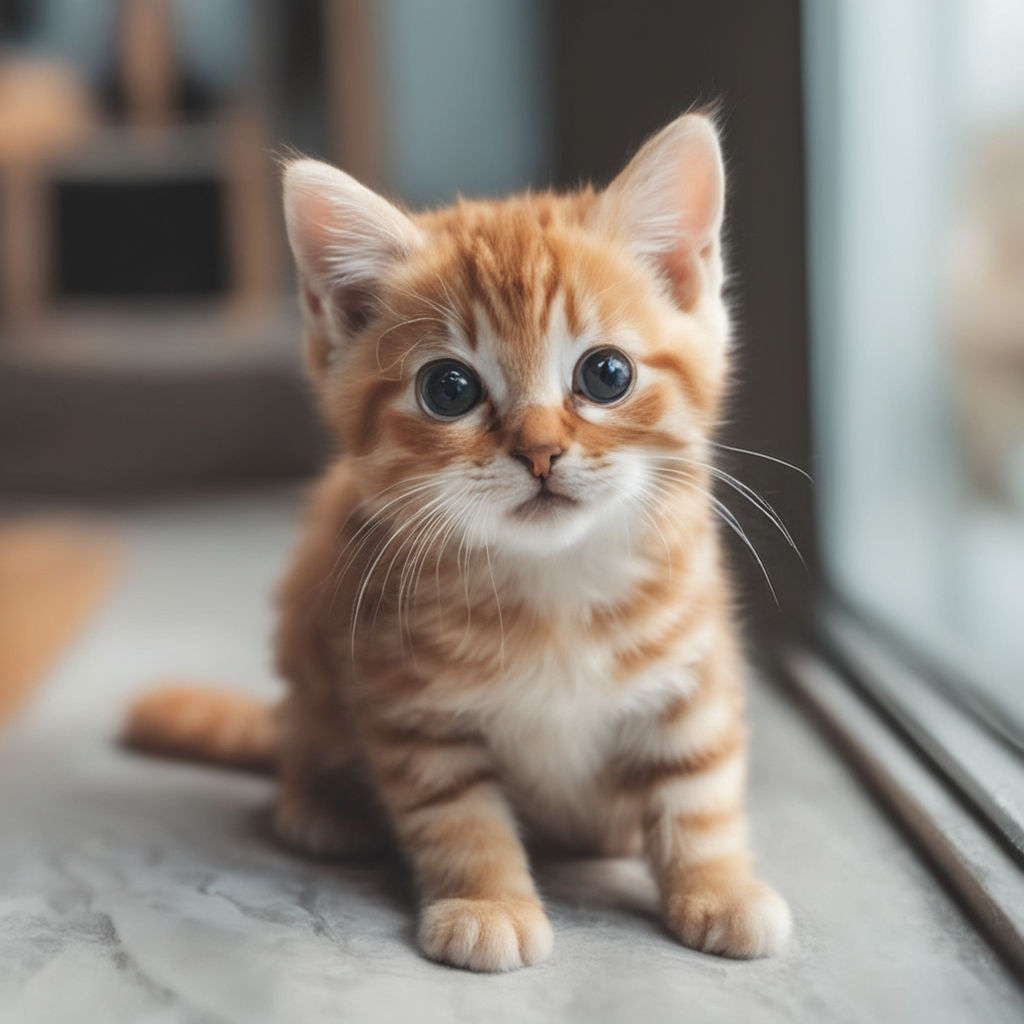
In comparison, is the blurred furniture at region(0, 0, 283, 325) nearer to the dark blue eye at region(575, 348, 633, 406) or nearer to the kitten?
the kitten

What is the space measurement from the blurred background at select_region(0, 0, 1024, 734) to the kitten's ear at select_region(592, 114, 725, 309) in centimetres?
17

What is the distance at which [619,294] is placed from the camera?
103cm

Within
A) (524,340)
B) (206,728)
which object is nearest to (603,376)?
(524,340)

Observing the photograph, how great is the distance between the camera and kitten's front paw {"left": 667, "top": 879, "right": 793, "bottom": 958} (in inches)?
37.6

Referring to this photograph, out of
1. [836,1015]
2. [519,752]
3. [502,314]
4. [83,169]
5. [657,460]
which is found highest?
[83,169]

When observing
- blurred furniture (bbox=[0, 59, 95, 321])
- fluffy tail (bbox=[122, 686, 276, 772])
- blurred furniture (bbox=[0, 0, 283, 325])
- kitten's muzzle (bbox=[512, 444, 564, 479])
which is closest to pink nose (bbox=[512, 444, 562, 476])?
kitten's muzzle (bbox=[512, 444, 564, 479])

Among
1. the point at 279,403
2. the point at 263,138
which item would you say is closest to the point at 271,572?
the point at 279,403

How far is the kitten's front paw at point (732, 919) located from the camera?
96 cm

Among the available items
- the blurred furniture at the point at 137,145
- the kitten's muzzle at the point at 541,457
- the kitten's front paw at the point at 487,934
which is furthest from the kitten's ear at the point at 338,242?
the blurred furniture at the point at 137,145

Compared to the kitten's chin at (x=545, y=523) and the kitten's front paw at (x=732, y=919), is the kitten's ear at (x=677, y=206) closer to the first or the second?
the kitten's chin at (x=545, y=523)

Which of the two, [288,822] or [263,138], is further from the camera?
[263,138]

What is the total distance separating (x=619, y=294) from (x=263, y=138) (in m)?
3.03

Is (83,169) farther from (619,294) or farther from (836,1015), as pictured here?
(836,1015)

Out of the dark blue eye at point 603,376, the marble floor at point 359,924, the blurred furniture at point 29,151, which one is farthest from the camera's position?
the blurred furniture at point 29,151
